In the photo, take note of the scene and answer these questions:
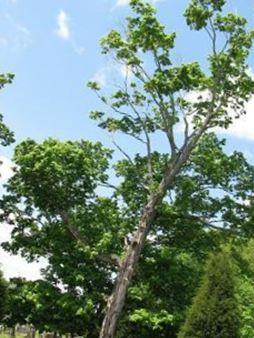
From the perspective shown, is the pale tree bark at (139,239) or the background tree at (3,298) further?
the background tree at (3,298)

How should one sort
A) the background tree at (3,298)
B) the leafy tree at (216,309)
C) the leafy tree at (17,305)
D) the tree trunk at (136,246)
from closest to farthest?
the leafy tree at (216,309) < the tree trunk at (136,246) < the leafy tree at (17,305) < the background tree at (3,298)

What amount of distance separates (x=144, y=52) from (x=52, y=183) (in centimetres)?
759

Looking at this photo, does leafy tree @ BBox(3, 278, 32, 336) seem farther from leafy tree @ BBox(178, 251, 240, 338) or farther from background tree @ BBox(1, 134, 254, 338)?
leafy tree @ BBox(178, 251, 240, 338)

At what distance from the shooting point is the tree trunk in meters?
28.5

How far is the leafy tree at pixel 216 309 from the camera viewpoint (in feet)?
59.5

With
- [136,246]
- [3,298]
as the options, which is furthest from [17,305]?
[136,246]

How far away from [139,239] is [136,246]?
0.34 metres

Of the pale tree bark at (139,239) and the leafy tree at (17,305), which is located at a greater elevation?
the pale tree bark at (139,239)

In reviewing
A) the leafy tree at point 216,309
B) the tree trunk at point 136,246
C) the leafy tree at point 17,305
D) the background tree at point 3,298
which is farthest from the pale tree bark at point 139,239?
the leafy tree at point 216,309

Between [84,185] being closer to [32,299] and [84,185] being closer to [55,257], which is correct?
[55,257]

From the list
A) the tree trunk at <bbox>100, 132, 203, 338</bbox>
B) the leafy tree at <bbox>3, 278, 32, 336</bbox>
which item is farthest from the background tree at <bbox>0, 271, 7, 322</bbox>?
the tree trunk at <bbox>100, 132, 203, 338</bbox>

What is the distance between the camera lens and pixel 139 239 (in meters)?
29.9

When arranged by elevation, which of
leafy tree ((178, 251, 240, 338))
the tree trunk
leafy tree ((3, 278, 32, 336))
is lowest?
leafy tree ((178, 251, 240, 338))

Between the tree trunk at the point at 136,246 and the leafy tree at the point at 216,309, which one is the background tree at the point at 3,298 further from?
the leafy tree at the point at 216,309
